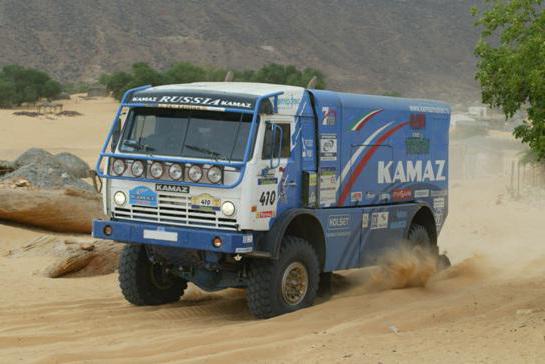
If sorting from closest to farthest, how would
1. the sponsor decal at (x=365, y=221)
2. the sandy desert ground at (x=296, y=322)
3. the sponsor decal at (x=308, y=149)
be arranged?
1. the sandy desert ground at (x=296, y=322)
2. the sponsor decal at (x=308, y=149)
3. the sponsor decal at (x=365, y=221)

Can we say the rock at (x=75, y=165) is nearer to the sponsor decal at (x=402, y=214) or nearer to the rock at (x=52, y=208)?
the rock at (x=52, y=208)

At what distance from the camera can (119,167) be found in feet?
37.0

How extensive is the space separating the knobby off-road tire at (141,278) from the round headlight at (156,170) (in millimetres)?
1347

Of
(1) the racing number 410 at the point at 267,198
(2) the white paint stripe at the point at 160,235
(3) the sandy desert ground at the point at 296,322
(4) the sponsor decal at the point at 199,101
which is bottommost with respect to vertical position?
(3) the sandy desert ground at the point at 296,322

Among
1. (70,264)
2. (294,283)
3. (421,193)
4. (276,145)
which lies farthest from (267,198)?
(70,264)

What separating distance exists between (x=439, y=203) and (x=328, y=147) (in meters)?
3.40

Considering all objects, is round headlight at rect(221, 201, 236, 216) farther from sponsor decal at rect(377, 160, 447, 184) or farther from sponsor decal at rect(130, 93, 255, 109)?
sponsor decal at rect(377, 160, 447, 184)

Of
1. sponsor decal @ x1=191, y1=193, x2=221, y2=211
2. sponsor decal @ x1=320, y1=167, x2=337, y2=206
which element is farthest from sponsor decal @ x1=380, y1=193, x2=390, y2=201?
sponsor decal @ x1=191, y1=193, x2=221, y2=211

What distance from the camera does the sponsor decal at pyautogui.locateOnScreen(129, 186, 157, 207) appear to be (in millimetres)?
11109

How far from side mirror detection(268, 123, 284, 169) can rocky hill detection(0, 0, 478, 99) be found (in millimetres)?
67473

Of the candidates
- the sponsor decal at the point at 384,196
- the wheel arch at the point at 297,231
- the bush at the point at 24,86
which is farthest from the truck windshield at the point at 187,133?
the bush at the point at 24,86

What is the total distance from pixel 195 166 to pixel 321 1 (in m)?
92.1

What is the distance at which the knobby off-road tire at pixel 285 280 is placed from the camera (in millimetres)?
11016

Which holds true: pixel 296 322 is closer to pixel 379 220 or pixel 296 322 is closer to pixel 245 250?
pixel 245 250
